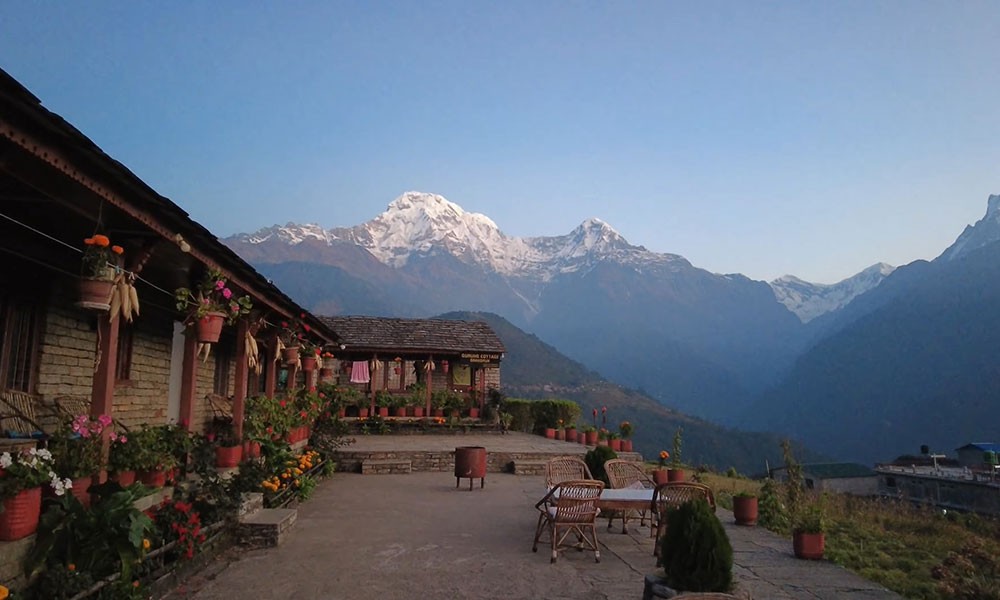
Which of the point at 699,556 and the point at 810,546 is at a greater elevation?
the point at 699,556

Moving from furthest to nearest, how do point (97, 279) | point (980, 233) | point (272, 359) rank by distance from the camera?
point (980, 233), point (272, 359), point (97, 279)

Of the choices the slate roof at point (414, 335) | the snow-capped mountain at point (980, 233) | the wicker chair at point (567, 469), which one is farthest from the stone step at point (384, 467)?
the snow-capped mountain at point (980, 233)

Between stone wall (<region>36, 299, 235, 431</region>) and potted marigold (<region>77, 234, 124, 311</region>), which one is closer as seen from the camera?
potted marigold (<region>77, 234, 124, 311</region>)

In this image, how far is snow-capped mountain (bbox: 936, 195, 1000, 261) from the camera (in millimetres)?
138750

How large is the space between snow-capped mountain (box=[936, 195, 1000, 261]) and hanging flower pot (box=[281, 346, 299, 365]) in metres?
160

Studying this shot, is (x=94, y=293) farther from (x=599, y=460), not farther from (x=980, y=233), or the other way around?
(x=980, y=233)

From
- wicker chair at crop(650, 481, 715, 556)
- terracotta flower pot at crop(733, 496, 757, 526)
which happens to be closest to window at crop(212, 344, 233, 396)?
wicker chair at crop(650, 481, 715, 556)

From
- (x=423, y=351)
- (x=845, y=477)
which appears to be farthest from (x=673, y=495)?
(x=845, y=477)

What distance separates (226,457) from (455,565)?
352 cm

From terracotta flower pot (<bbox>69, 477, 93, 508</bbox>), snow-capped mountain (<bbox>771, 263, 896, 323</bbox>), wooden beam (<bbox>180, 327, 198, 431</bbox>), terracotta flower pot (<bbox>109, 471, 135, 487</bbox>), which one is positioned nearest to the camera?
terracotta flower pot (<bbox>69, 477, 93, 508</bbox>)

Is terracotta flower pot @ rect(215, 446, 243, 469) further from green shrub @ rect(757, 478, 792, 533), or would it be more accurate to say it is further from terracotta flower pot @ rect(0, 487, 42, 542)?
green shrub @ rect(757, 478, 792, 533)

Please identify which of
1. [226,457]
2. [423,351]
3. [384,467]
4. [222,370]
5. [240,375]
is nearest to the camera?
[226,457]

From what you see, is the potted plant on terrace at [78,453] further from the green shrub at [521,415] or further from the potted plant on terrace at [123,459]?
the green shrub at [521,415]

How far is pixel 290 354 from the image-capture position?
12.0 m
